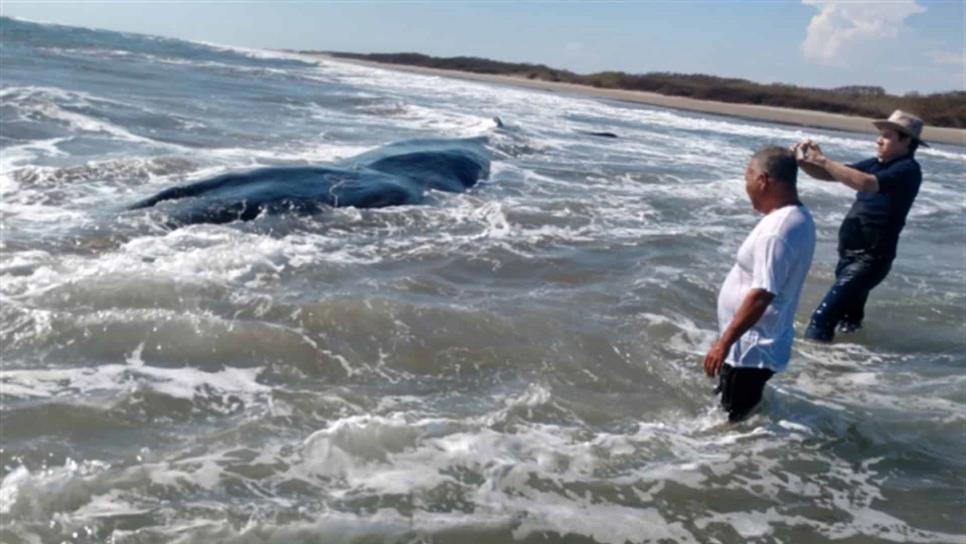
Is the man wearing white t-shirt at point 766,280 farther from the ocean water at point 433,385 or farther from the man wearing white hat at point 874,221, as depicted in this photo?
the man wearing white hat at point 874,221

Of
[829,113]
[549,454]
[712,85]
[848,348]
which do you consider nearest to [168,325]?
[549,454]

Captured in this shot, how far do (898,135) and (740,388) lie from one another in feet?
8.65

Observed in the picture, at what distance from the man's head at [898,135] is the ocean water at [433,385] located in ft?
5.21

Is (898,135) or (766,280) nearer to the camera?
(766,280)

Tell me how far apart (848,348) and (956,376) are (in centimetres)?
80

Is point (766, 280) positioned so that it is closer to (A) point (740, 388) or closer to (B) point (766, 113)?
(A) point (740, 388)

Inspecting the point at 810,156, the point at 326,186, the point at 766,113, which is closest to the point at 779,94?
the point at 766,113

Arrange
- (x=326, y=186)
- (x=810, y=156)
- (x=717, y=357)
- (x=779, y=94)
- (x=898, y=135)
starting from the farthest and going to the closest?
(x=779, y=94) → (x=326, y=186) → (x=898, y=135) → (x=810, y=156) → (x=717, y=357)

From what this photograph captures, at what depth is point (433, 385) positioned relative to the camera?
5.87m

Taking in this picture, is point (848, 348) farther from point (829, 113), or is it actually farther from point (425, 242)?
point (829, 113)

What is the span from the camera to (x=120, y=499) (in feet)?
13.5

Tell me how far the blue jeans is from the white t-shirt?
2498mm

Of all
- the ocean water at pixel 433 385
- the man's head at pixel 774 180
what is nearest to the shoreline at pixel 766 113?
the ocean water at pixel 433 385

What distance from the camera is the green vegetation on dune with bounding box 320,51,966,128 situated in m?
51.2
